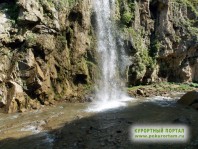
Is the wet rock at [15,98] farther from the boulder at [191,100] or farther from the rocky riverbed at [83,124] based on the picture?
the boulder at [191,100]

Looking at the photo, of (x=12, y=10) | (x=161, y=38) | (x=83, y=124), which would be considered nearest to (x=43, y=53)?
(x=12, y=10)

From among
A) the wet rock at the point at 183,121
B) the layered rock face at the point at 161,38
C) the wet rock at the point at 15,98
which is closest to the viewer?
the wet rock at the point at 183,121

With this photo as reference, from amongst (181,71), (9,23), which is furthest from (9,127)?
(181,71)

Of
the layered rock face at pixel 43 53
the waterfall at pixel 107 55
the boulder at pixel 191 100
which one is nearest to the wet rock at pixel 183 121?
the boulder at pixel 191 100

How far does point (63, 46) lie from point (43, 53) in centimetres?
198

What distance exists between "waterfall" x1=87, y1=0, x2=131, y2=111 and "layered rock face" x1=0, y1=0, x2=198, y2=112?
68 centimetres

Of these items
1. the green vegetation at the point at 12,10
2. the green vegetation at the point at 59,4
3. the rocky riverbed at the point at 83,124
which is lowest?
the rocky riverbed at the point at 83,124

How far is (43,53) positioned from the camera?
830 inches

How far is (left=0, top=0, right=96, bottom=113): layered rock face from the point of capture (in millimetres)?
19766

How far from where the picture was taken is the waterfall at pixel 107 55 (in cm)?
2428

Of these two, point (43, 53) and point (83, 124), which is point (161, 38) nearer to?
point (43, 53)

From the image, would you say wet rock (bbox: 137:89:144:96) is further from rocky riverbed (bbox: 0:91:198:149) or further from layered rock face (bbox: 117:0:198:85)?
rocky riverbed (bbox: 0:91:198:149)

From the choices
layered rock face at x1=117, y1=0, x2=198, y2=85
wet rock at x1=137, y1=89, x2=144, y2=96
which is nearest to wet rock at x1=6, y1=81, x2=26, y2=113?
Result: wet rock at x1=137, y1=89, x2=144, y2=96

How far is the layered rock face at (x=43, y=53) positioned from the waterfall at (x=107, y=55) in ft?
3.91
